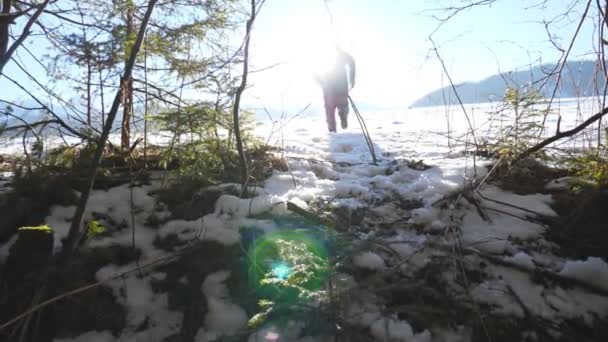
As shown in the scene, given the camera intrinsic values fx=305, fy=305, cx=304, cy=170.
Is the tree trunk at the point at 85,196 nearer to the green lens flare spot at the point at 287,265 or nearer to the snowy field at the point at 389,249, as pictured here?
the snowy field at the point at 389,249

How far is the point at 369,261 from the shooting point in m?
1.51

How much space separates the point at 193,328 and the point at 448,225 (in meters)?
1.39

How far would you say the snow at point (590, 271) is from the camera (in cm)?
128

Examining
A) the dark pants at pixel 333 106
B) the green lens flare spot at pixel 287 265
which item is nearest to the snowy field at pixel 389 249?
the green lens flare spot at pixel 287 265

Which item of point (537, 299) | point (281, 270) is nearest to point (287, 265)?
point (281, 270)

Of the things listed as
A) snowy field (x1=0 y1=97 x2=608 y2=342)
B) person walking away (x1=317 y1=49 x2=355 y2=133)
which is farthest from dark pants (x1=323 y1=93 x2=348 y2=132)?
snowy field (x1=0 y1=97 x2=608 y2=342)

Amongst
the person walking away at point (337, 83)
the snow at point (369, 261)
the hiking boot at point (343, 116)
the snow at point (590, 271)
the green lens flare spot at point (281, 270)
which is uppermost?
the person walking away at point (337, 83)

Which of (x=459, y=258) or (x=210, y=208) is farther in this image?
(x=210, y=208)

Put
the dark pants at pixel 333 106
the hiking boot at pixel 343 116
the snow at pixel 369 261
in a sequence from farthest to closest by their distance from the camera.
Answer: the hiking boot at pixel 343 116
the dark pants at pixel 333 106
the snow at pixel 369 261

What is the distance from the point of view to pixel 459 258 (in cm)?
146

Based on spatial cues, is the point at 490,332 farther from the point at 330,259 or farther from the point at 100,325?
the point at 100,325

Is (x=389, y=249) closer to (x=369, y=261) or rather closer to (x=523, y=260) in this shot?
(x=369, y=261)

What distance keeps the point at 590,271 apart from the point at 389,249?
83cm

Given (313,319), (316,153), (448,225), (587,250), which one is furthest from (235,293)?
(316,153)
